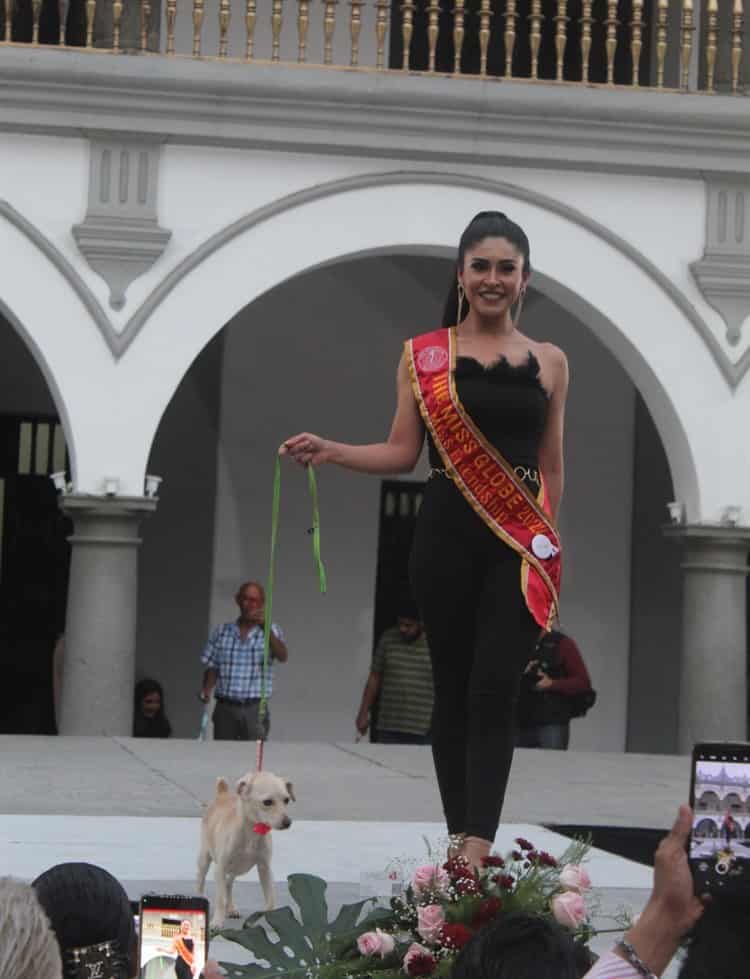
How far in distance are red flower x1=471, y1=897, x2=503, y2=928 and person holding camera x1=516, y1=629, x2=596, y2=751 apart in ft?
28.7

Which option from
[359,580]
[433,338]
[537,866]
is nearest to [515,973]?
[537,866]

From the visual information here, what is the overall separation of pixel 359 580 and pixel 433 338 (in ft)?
34.5

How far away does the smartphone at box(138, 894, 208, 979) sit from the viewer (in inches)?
130

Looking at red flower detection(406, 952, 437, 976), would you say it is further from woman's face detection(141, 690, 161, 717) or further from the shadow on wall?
the shadow on wall

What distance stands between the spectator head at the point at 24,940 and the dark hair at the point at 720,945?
0.67m

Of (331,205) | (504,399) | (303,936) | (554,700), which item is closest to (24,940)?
(303,936)

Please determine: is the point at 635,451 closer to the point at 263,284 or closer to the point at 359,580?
the point at 359,580

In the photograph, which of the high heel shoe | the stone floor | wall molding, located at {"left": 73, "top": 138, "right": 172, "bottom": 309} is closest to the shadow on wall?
wall molding, located at {"left": 73, "top": 138, "right": 172, "bottom": 309}

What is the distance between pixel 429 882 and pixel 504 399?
1.52 meters

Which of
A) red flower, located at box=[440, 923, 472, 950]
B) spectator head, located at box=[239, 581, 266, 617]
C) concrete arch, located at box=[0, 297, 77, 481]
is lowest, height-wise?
red flower, located at box=[440, 923, 472, 950]

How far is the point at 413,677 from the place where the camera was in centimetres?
1374

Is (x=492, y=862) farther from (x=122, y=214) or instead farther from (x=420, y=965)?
(x=122, y=214)

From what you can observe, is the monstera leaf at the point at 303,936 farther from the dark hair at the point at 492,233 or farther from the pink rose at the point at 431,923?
the dark hair at the point at 492,233

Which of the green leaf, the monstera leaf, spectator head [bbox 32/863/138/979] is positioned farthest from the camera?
the green leaf
